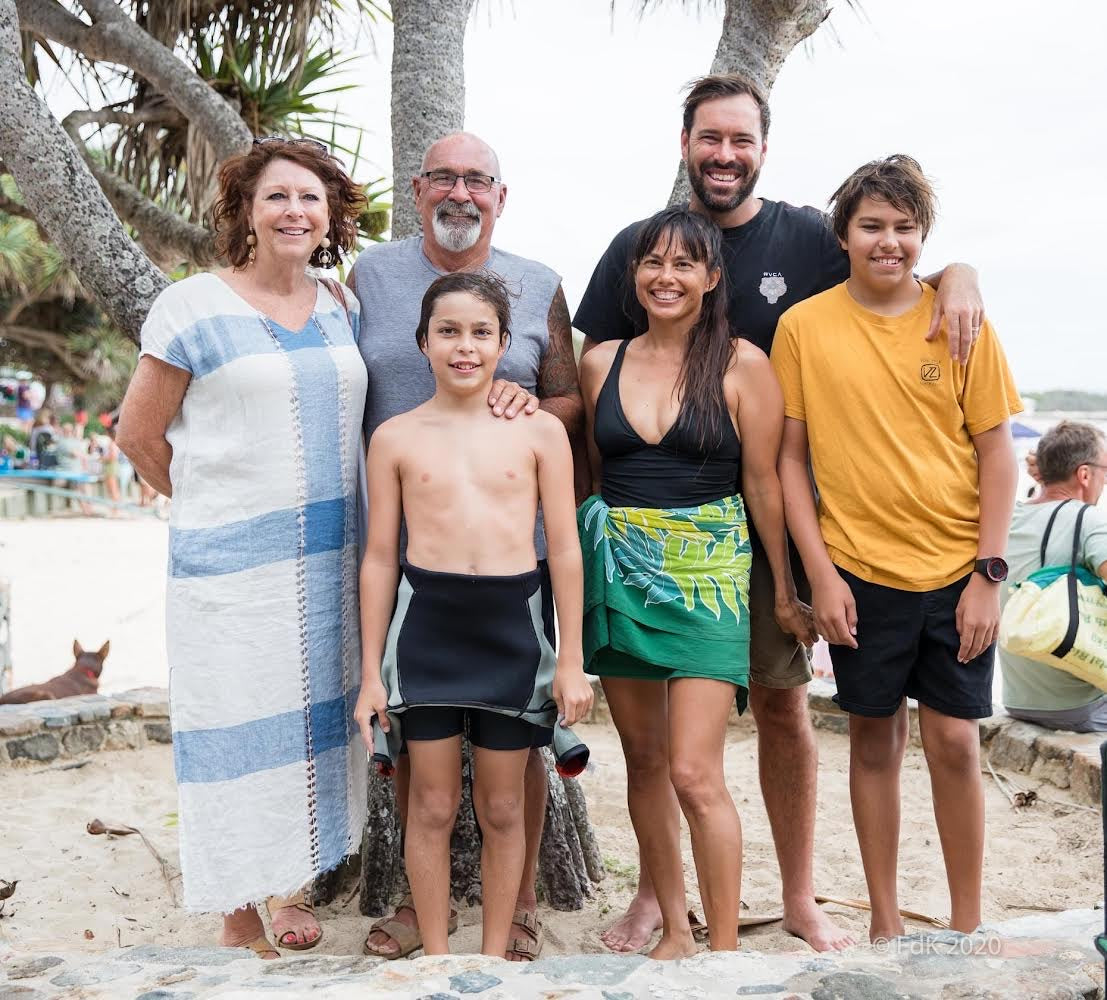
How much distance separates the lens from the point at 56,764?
546cm

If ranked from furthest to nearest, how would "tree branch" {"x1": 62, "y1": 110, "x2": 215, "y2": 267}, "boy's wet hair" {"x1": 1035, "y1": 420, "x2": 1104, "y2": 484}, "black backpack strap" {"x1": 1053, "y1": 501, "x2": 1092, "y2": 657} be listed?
"tree branch" {"x1": 62, "y1": 110, "x2": 215, "y2": 267}, "boy's wet hair" {"x1": 1035, "y1": 420, "x2": 1104, "y2": 484}, "black backpack strap" {"x1": 1053, "y1": 501, "x2": 1092, "y2": 657}

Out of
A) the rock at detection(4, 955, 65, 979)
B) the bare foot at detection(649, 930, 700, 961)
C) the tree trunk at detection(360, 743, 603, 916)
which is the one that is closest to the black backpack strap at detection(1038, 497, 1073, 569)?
the tree trunk at detection(360, 743, 603, 916)

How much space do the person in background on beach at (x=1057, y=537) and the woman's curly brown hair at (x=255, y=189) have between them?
328 centimetres

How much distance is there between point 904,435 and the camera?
2883 mm

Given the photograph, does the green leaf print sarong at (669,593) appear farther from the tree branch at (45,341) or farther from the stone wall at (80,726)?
the tree branch at (45,341)

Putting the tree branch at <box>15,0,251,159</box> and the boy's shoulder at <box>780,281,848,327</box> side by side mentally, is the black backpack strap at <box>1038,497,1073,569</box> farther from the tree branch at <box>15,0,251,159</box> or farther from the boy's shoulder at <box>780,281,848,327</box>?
the tree branch at <box>15,0,251,159</box>

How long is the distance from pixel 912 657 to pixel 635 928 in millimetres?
1227

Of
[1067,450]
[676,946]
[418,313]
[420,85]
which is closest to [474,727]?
[676,946]

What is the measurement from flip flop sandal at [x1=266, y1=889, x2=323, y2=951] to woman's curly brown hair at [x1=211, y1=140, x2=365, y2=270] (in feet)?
6.47

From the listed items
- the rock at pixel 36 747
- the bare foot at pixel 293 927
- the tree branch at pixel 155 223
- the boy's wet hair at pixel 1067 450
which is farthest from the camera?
the tree branch at pixel 155 223

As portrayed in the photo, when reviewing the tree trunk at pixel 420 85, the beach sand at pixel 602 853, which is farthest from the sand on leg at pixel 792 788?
the tree trunk at pixel 420 85

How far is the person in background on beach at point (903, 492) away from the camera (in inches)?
112

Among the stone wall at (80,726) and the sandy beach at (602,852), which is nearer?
the sandy beach at (602,852)

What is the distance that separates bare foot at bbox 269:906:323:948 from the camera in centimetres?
338
